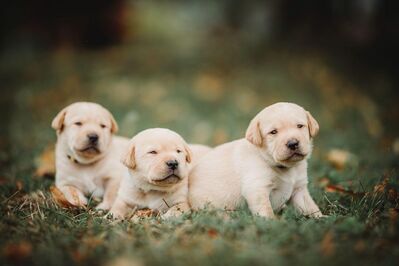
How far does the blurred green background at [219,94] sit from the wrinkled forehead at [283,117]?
837 millimetres

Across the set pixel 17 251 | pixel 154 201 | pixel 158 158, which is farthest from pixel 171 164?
pixel 17 251

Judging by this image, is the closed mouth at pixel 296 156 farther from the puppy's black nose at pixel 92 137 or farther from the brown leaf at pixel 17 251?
the brown leaf at pixel 17 251

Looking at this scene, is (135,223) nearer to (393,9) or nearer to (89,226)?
(89,226)

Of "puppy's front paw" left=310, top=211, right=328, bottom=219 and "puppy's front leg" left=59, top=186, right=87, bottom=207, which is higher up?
"puppy's front paw" left=310, top=211, right=328, bottom=219

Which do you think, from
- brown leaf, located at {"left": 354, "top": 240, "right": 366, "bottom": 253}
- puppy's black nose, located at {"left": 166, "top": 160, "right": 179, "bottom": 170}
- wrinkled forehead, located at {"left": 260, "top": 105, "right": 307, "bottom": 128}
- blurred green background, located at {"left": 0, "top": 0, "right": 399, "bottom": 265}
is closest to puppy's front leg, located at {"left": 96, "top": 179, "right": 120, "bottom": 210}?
blurred green background, located at {"left": 0, "top": 0, "right": 399, "bottom": 265}

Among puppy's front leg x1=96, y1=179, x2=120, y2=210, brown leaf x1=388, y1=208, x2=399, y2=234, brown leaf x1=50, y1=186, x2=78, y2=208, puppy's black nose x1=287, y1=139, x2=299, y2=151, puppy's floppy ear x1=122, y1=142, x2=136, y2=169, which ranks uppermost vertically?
puppy's black nose x1=287, y1=139, x2=299, y2=151

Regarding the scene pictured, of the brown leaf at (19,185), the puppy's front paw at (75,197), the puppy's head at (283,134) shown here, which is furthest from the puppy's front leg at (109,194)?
the puppy's head at (283,134)

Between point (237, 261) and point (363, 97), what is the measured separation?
7965 millimetres

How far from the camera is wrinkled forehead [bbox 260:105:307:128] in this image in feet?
13.6

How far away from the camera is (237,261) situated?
309 cm

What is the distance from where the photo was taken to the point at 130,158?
4.48m

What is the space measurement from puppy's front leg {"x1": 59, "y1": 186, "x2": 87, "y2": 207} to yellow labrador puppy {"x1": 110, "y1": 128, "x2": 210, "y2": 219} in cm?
42

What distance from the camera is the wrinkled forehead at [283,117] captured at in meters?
4.15

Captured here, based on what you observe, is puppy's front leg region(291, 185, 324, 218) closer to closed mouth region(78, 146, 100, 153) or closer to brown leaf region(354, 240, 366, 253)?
brown leaf region(354, 240, 366, 253)
